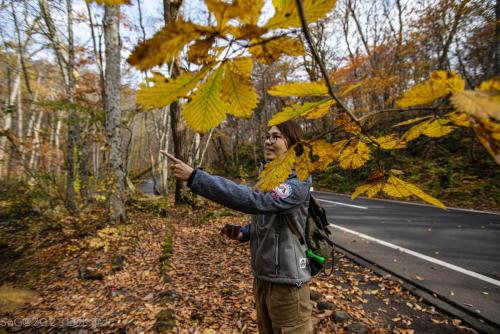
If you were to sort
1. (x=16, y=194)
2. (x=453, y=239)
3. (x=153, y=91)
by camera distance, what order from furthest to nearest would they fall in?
(x=16, y=194) < (x=453, y=239) < (x=153, y=91)

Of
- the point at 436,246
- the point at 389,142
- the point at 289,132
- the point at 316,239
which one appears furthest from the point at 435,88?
the point at 436,246

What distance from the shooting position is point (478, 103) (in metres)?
0.26

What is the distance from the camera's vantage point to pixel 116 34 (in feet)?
16.3

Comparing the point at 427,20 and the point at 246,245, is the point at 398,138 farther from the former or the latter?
the point at 427,20

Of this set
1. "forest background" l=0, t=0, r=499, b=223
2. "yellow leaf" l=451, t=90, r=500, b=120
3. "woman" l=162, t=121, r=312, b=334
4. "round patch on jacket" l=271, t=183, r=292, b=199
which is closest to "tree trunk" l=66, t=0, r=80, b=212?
"forest background" l=0, t=0, r=499, b=223

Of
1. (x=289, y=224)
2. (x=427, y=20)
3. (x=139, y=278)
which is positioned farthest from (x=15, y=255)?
(x=427, y=20)

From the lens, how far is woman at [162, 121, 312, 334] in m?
1.15

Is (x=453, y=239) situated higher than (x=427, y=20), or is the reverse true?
(x=427, y=20)

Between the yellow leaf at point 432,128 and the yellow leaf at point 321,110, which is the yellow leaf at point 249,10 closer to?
the yellow leaf at point 321,110

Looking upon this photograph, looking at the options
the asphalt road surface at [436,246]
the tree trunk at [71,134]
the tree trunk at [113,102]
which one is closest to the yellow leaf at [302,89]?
the asphalt road surface at [436,246]

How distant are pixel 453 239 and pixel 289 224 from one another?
14.5ft

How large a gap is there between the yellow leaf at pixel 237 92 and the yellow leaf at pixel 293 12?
0.10 metres

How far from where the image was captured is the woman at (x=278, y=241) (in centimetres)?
115

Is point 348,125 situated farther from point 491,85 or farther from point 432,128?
point 491,85
